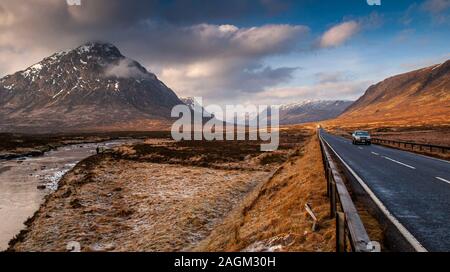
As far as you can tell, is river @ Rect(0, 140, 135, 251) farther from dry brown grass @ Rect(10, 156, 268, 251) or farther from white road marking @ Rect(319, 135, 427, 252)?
white road marking @ Rect(319, 135, 427, 252)

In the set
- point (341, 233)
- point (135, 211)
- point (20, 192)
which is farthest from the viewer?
point (20, 192)

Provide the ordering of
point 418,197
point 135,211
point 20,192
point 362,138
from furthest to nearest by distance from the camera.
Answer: point 362,138 → point 20,192 → point 135,211 → point 418,197

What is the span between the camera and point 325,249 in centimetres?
785

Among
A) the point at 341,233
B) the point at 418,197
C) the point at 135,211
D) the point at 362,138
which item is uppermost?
the point at 341,233

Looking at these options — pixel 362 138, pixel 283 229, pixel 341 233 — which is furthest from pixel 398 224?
pixel 362 138

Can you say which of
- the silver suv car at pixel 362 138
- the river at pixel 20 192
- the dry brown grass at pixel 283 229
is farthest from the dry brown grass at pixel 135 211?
the silver suv car at pixel 362 138

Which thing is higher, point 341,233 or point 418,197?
point 341,233

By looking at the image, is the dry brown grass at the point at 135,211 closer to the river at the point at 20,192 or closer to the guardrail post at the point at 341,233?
the river at the point at 20,192

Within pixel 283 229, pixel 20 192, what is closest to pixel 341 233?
pixel 283 229

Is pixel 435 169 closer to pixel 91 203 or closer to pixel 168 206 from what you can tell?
pixel 168 206

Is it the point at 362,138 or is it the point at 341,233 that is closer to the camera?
the point at 341,233

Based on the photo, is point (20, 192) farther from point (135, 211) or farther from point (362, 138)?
point (362, 138)

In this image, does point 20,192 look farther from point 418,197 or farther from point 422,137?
point 422,137
